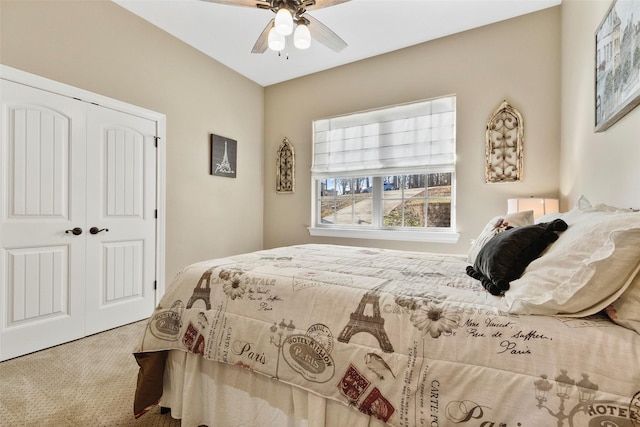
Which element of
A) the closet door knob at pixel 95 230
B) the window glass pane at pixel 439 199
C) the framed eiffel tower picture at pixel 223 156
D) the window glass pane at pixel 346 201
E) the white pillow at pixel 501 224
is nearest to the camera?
the white pillow at pixel 501 224

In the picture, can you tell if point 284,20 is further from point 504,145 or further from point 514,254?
point 504,145

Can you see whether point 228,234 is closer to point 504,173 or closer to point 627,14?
point 504,173

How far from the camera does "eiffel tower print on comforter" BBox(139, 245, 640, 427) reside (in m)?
0.75

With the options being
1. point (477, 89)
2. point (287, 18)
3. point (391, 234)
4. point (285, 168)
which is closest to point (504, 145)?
point (477, 89)

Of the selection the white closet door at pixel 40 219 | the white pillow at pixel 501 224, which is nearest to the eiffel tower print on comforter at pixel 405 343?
the white pillow at pixel 501 224

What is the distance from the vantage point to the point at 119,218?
9.23 ft

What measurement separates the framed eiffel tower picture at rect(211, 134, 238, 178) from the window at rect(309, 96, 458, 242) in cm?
109

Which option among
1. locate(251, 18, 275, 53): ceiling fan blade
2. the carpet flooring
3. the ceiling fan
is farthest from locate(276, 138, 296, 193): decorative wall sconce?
the carpet flooring

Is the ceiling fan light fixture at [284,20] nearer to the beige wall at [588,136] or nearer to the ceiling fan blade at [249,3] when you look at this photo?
the ceiling fan blade at [249,3]

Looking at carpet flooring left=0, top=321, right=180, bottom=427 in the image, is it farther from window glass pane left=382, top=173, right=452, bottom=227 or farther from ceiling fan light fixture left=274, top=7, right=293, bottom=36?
window glass pane left=382, top=173, right=452, bottom=227

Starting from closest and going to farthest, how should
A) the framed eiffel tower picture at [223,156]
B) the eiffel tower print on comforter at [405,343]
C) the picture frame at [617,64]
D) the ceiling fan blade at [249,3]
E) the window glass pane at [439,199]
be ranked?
the eiffel tower print on comforter at [405,343], the picture frame at [617,64], the ceiling fan blade at [249,3], the window glass pane at [439,199], the framed eiffel tower picture at [223,156]

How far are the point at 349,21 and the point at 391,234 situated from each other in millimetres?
2327

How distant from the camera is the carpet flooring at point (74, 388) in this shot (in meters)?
1.50

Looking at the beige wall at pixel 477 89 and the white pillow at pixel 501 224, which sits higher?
the beige wall at pixel 477 89
